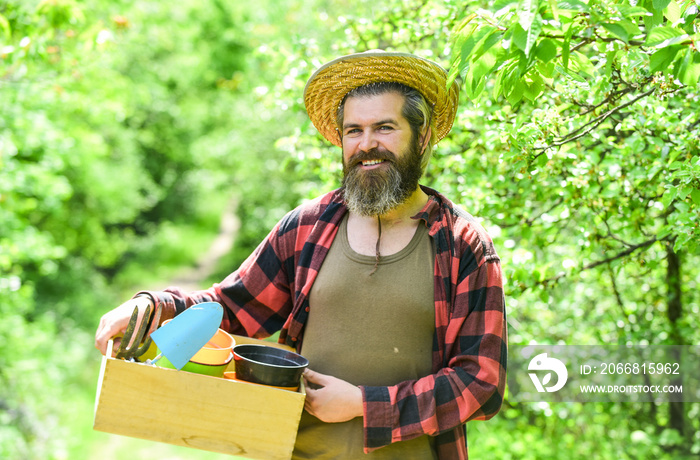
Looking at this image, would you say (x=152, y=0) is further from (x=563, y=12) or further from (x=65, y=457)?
(x=563, y=12)

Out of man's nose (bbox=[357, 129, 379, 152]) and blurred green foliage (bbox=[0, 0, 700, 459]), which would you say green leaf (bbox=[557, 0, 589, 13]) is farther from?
man's nose (bbox=[357, 129, 379, 152])

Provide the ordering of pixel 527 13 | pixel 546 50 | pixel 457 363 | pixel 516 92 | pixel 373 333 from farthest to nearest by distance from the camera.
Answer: pixel 373 333, pixel 457 363, pixel 516 92, pixel 546 50, pixel 527 13

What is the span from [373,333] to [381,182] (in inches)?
19.9

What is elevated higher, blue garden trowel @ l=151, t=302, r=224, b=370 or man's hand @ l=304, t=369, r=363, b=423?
blue garden trowel @ l=151, t=302, r=224, b=370

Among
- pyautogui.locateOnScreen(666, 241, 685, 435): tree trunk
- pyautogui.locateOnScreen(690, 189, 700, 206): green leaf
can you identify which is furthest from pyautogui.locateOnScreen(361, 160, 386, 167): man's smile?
pyautogui.locateOnScreen(666, 241, 685, 435): tree trunk

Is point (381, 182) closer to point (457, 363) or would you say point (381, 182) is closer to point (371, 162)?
point (371, 162)

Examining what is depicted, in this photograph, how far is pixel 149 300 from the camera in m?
2.03

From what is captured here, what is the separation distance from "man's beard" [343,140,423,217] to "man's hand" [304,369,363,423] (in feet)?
1.97

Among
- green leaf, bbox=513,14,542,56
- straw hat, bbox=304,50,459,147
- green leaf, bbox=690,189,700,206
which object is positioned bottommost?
green leaf, bbox=690,189,700,206

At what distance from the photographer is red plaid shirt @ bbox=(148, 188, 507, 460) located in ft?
6.06

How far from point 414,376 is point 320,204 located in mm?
727

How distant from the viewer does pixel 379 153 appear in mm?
2117
